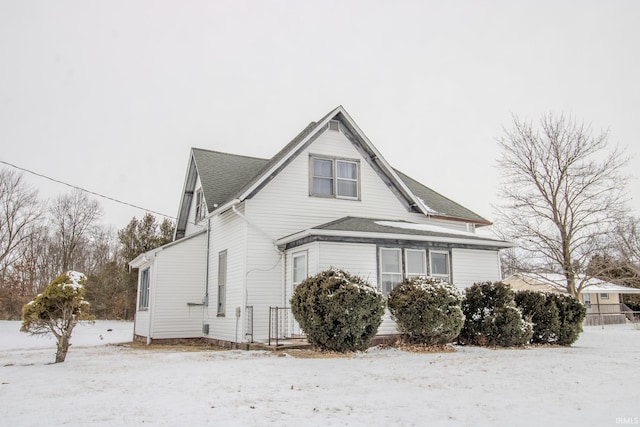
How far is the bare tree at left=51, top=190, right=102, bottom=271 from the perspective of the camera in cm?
4253

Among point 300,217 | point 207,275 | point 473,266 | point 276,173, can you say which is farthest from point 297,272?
point 473,266

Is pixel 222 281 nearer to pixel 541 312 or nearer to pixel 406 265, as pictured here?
pixel 406 265

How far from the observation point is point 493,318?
12.7m

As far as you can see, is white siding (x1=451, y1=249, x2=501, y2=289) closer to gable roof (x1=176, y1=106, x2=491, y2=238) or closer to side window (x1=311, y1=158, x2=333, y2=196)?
gable roof (x1=176, y1=106, x2=491, y2=238)

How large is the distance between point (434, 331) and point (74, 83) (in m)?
17.8

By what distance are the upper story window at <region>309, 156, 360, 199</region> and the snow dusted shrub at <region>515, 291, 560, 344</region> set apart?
6.09 metres

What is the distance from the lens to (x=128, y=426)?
16.6 ft

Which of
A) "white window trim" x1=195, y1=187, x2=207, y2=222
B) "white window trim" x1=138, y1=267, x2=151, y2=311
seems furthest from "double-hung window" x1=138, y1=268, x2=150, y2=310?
"white window trim" x1=195, y1=187, x2=207, y2=222

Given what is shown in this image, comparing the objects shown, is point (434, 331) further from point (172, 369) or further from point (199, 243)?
point (199, 243)

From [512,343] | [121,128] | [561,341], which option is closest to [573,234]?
[561,341]

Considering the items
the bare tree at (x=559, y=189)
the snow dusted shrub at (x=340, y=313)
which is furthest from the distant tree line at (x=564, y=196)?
the snow dusted shrub at (x=340, y=313)

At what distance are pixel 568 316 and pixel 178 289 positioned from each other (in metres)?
12.5

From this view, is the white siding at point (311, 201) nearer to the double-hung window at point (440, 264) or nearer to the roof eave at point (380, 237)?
the roof eave at point (380, 237)

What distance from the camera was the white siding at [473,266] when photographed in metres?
15.1
